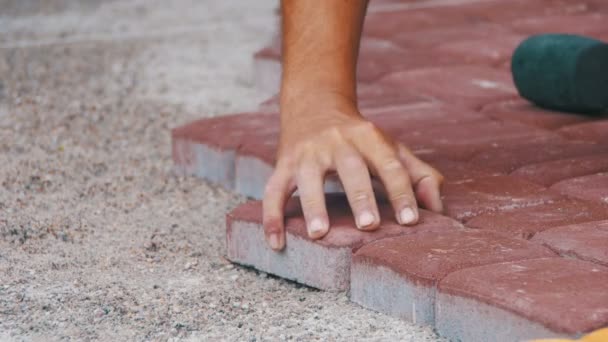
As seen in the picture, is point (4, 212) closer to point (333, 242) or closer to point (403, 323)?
point (333, 242)

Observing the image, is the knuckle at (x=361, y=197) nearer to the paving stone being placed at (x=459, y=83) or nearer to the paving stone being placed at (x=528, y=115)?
the paving stone being placed at (x=528, y=115)

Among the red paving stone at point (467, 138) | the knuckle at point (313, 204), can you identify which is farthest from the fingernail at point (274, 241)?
the red paving stone at point (467, 138)

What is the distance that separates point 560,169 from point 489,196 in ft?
0.93

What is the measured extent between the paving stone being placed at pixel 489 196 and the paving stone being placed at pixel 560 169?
0.06 m

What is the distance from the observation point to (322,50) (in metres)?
2.33

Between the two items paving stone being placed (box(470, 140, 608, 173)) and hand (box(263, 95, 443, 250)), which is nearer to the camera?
hand (box(263, 95, 443, 250))

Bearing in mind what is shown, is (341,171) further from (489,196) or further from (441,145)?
(441,145)

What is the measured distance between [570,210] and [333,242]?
509 mm

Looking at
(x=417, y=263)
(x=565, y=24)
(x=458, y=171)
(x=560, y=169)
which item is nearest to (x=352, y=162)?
(x=417, y=263)

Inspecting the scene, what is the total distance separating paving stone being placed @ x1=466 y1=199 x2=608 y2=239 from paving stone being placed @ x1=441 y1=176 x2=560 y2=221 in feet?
0.08

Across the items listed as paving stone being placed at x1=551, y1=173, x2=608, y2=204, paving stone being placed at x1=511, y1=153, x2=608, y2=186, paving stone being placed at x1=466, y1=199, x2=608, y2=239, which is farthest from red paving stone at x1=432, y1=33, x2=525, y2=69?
paving stone being placed at x1=466, y1=199, x2=608, y2=239

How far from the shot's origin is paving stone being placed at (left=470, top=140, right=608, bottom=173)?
8.80ft

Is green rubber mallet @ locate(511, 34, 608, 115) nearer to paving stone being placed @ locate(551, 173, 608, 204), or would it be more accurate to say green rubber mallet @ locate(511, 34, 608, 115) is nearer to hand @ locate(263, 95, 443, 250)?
paving stone being placed @ locate(551, 173, 608, 204)

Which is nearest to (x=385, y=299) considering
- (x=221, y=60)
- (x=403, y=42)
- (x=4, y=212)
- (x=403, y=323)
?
(x=403, y=323)
